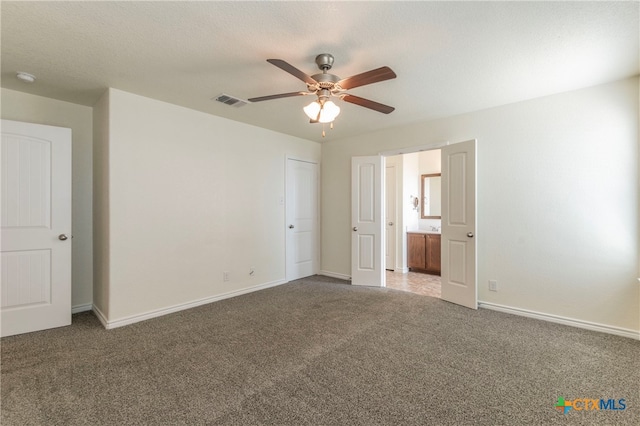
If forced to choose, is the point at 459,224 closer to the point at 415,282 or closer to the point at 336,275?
the point at 415,282

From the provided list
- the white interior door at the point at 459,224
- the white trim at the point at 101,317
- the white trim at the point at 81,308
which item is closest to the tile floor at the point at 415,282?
the white interior door at the point at 459,224

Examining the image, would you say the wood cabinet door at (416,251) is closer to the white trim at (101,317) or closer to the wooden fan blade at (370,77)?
the wooden fan blade at (370,77)

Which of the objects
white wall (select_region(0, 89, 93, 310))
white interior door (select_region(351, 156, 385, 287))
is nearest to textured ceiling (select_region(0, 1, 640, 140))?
white wall (select_region(0, 89, 93, 310))

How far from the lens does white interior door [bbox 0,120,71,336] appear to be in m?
2.79

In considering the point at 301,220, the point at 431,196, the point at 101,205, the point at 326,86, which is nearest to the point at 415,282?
the point at 431,196

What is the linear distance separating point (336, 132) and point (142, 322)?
146 inches

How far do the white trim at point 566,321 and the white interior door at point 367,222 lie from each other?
61.7 inches

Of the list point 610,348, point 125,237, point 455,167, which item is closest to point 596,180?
point 455,167

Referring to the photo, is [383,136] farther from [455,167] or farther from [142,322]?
[142,322]

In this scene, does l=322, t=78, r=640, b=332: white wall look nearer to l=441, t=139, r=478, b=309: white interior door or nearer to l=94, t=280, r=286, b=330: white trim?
l=441, t=139, r=478, b=309: white interior door

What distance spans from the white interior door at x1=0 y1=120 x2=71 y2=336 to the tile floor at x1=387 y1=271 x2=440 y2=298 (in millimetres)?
4285

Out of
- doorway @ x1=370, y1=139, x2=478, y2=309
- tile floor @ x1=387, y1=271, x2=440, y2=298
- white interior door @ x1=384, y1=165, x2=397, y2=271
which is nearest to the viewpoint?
doorway @ x1=370, y1=139, x2=478, y2=309

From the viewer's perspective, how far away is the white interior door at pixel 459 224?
351 centimetres

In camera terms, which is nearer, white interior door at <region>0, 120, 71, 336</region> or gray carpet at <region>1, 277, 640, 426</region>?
gray carpet at <region>1, 277, 640, 426</region>
